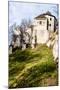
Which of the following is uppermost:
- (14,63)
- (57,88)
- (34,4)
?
(34,4)

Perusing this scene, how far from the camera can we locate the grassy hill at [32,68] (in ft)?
2.82

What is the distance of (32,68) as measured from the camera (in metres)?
0.87

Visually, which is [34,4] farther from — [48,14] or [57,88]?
[57,88]

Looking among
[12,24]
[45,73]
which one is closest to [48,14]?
[12,24]

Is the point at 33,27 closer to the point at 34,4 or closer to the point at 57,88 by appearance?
the point at 34,4

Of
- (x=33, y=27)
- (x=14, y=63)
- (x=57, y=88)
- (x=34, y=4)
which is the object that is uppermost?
(x=34, y=4)

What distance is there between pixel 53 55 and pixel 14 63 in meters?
0.20

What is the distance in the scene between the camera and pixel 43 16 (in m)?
0.89

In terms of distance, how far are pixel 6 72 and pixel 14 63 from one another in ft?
0.18

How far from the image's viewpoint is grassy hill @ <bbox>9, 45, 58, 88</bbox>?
0.86 metres

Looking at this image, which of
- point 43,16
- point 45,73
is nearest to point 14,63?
point 45,73

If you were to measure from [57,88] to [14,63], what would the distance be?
0.25m

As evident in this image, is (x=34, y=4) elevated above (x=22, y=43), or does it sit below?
above

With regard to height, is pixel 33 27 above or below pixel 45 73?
above
